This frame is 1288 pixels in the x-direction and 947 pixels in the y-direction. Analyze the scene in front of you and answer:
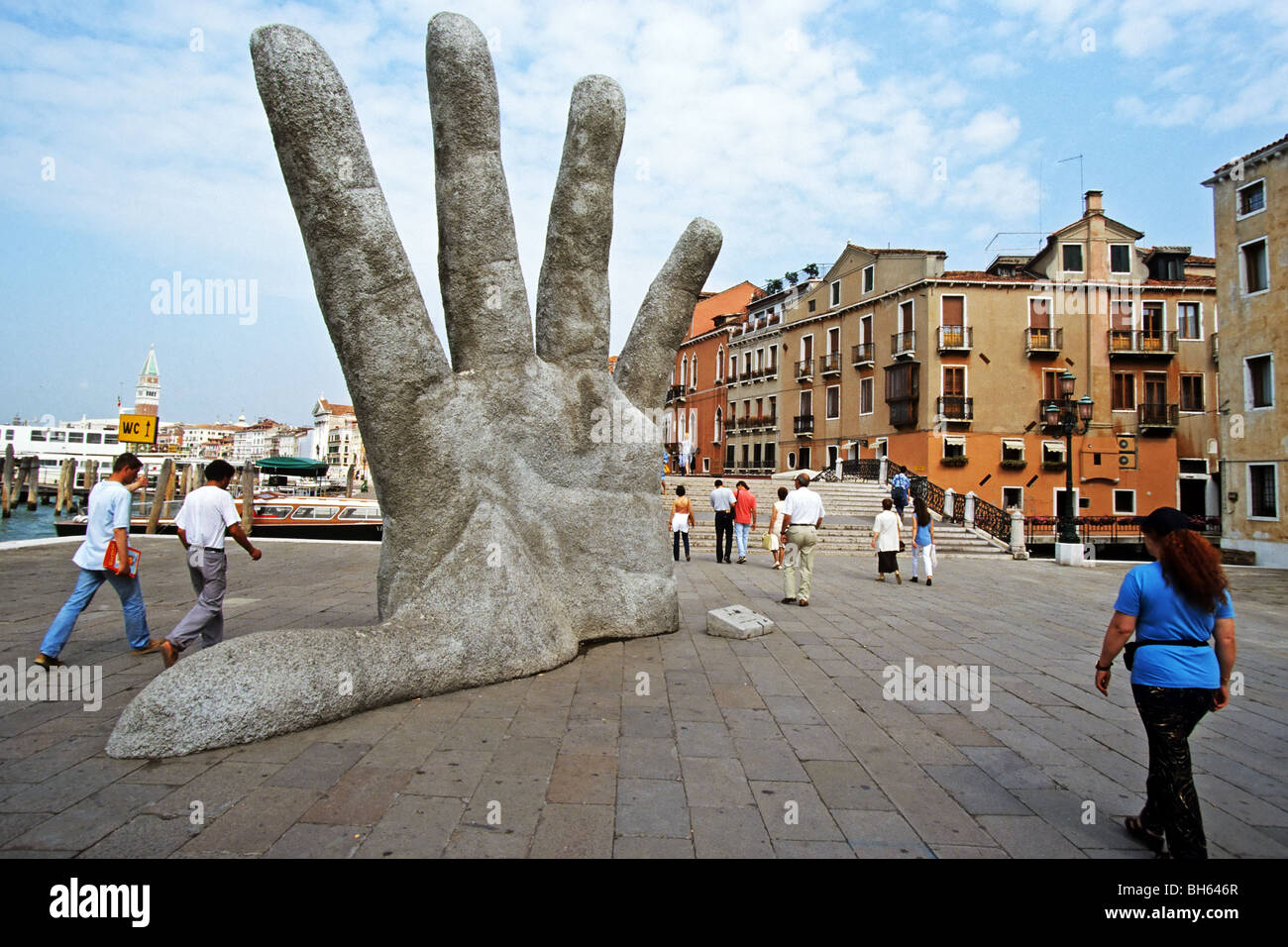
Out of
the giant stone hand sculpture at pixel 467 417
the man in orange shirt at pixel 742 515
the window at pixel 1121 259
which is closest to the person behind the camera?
the giant stone hand sculpture at pixel 467 417

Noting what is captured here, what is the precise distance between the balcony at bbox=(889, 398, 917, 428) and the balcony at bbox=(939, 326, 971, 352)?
2465mm

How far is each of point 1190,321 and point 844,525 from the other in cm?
2120

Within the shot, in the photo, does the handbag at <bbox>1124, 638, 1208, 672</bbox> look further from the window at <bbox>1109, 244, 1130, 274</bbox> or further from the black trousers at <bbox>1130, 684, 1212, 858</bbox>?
the window at <bbox>1109, 244, 1130, 274</bbox>

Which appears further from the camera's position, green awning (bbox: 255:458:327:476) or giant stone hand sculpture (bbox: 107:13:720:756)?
green awning (bbox: 255:458:327:476)

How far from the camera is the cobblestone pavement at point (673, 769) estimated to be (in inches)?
118

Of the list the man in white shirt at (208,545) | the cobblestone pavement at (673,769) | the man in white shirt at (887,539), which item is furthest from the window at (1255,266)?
the man in white shirt at (208,545)

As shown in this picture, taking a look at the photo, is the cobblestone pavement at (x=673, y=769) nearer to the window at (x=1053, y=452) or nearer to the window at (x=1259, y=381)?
the window at (x=1259, y=381)

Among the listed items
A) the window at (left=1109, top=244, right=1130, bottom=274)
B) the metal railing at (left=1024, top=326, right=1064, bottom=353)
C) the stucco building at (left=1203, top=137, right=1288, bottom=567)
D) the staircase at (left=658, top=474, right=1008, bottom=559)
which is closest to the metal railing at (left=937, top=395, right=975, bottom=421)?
the metal railing at (left=1024, top=326, right=1064, bottom=353)

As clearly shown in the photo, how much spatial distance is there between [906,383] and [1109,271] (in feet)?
30.5

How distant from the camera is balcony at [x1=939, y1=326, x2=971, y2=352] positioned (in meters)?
29.3

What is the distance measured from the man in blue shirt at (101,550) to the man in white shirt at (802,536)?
22.9 ft

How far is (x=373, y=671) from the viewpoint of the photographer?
4535 millimetres

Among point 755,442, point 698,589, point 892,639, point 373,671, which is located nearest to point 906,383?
point 755,442
